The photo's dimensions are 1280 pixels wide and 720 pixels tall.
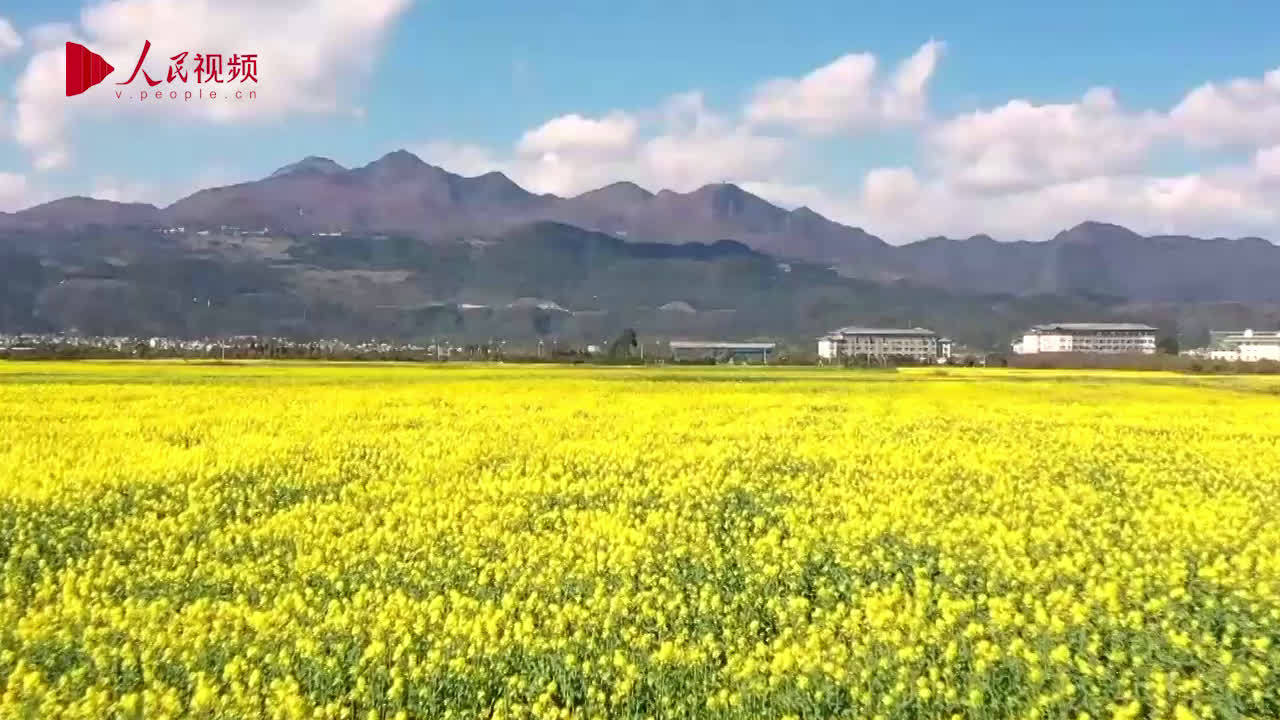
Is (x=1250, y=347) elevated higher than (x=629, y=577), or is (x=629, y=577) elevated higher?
(x=629, y=577)

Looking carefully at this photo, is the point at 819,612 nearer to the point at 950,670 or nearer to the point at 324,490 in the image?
the point at 950,670

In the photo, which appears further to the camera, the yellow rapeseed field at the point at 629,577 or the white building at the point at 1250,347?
the white building at the point at 1250,347

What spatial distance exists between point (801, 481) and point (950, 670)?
26.0ft

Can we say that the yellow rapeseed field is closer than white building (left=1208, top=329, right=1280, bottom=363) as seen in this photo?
Yes

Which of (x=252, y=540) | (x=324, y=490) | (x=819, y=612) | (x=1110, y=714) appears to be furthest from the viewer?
(x=324, y=490)

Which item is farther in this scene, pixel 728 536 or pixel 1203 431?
pixel 1203 431

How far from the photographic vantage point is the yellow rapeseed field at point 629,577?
772 centimetres

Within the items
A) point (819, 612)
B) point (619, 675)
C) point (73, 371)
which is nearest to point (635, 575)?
point (819, 612)

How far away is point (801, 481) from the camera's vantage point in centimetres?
1590

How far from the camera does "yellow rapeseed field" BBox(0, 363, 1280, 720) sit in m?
7.72

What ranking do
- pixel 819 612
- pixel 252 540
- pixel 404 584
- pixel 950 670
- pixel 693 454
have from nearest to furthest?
pixel 950 670 → pixel 819 612 → pixel 404 584 → pixel 252 540 → pixel 693 454

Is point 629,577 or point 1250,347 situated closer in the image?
point 629,577

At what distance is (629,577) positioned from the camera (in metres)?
10.5

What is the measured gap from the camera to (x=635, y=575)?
1064cm
